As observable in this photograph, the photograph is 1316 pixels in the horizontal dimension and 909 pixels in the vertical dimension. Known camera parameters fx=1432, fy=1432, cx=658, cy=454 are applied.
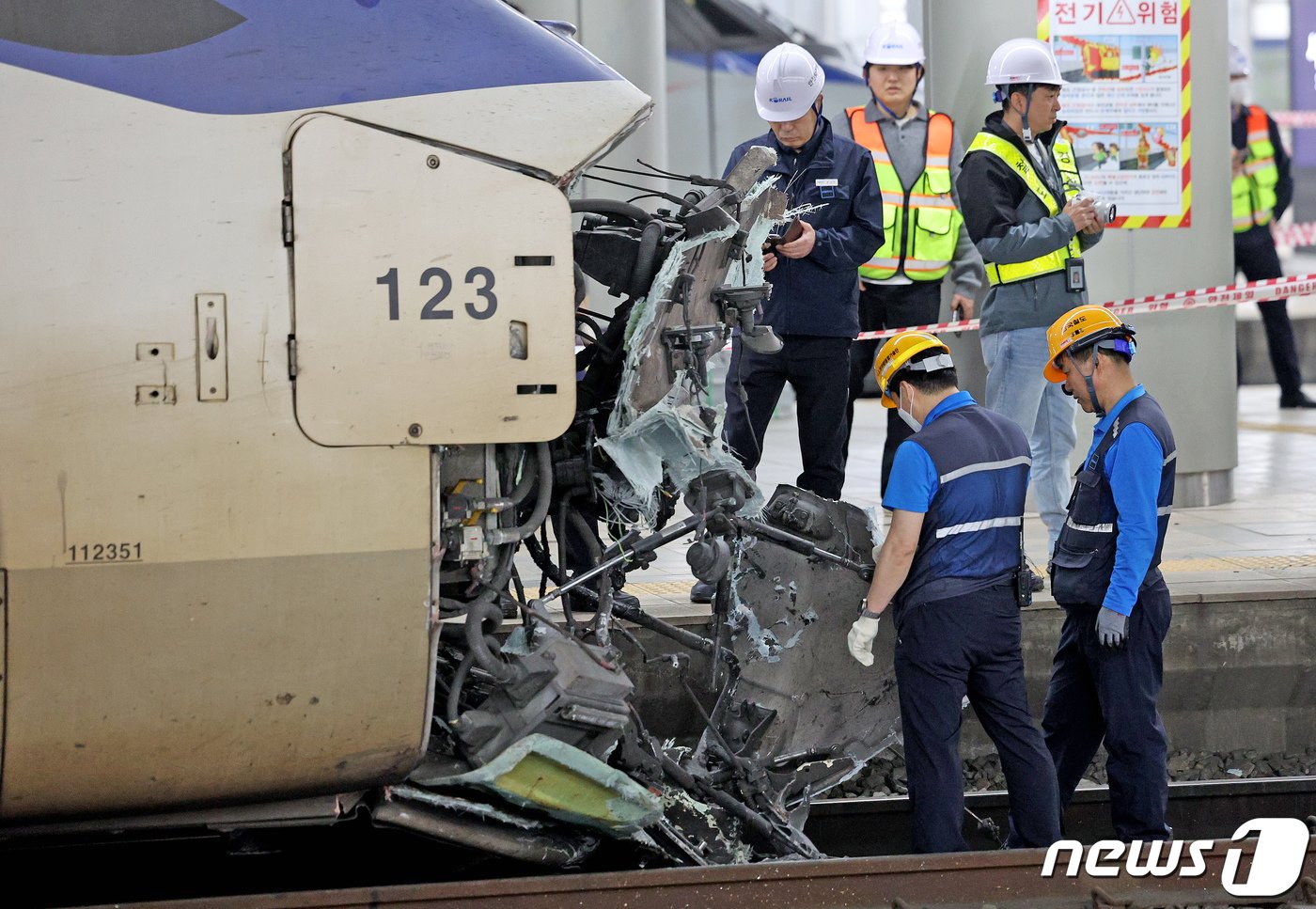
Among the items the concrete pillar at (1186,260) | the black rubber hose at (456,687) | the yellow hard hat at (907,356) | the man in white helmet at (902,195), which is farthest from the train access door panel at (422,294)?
the concrete pillar at (1186,260)

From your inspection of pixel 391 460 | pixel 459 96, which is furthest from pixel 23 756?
pixel 459 96

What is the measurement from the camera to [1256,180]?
1245 centimetres

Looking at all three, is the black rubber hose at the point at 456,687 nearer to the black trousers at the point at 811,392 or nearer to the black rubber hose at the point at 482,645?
the black rubber hose at the point at 482,645

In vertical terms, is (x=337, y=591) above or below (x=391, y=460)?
below

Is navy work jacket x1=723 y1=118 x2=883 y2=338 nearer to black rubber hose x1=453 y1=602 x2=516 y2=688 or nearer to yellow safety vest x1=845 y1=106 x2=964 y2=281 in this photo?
yellow safety vest x1=845 y1=106 x2=964 y2=281

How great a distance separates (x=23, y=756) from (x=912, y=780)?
2696 mm

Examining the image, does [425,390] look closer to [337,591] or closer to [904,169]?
[337,591]

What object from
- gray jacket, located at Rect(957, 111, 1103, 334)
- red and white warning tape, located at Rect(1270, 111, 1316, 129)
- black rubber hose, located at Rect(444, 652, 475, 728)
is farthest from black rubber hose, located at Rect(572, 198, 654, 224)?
red and white warning tape, located at Rect(1270, 111, 1316, 129)

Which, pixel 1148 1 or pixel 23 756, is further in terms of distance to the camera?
pixel 1148 1

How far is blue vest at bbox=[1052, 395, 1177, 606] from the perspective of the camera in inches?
189

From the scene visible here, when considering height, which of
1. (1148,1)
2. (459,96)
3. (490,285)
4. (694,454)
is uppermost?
(1148,1)

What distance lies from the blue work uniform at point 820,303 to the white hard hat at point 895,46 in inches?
54.7

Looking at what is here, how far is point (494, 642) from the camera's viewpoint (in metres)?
4.16

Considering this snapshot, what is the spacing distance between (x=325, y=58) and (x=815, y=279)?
316 centimetres
